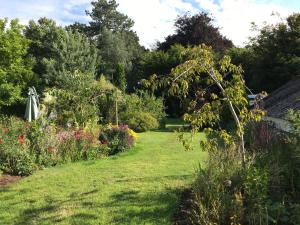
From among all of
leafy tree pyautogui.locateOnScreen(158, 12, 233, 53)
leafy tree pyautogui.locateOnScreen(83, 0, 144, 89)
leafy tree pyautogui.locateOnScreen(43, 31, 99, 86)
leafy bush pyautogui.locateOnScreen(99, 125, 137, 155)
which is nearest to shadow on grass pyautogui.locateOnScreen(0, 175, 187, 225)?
leafy bush pyautogui.locateOnScreen(99, 125, 137, 155)

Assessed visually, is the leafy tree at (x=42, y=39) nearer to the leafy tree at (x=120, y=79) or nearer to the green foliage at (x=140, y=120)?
the leafy tree at (x=120, y=79)

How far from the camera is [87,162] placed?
10.7 metres

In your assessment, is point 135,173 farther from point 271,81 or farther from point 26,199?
point 271,81

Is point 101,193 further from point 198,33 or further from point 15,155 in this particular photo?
point 198,33

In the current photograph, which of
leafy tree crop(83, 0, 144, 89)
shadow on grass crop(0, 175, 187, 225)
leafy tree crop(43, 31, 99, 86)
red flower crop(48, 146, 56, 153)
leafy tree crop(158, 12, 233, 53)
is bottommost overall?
shadow on grass crop(0, 175, 187, 225)

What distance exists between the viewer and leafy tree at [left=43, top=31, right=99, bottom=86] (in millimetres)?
26656

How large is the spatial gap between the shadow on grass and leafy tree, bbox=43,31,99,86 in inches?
774

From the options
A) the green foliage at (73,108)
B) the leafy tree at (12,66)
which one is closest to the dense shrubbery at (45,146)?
the green foliage at (73,108)

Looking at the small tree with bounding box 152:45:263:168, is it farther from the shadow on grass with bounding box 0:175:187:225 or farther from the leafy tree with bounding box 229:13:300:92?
the leafy tree with bounding box 229:13:300:92

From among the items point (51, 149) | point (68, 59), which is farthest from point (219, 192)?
point (68, 59)

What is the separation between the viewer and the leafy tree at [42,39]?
28.3 metres

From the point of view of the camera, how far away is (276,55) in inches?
897

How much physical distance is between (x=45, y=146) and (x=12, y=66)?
49.5 ft

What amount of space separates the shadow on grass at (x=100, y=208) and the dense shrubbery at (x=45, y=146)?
7.02 feet
